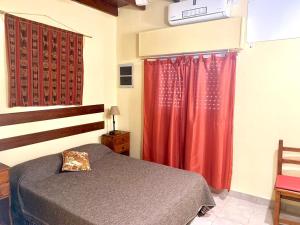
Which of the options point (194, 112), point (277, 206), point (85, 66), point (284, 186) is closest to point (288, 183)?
point (284, 186)

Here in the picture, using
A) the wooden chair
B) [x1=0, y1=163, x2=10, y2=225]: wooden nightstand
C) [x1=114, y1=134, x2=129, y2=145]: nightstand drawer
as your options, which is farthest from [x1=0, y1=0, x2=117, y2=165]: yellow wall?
the wooden chair

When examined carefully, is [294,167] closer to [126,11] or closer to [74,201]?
[74,201]

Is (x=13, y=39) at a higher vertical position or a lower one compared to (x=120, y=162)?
higher

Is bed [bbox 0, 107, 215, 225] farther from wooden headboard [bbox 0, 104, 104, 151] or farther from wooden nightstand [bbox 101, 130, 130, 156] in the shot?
wooden nightstand [bbox 101, 130, 130, 156]

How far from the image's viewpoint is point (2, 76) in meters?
2.25

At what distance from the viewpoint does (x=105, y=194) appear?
196 cm

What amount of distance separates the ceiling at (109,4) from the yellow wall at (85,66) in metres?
0.07

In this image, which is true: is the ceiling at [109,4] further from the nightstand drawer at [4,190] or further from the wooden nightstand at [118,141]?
the nightstand drawer at [4,190]

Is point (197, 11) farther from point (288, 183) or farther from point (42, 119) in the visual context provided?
point (42, 119)

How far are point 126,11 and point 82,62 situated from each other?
3.71ft

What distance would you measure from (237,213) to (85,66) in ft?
8.60

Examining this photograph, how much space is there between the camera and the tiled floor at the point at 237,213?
230 cm

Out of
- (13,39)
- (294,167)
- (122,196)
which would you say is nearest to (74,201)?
(122,196)

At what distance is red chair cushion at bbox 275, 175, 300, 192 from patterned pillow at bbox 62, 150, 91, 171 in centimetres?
199
